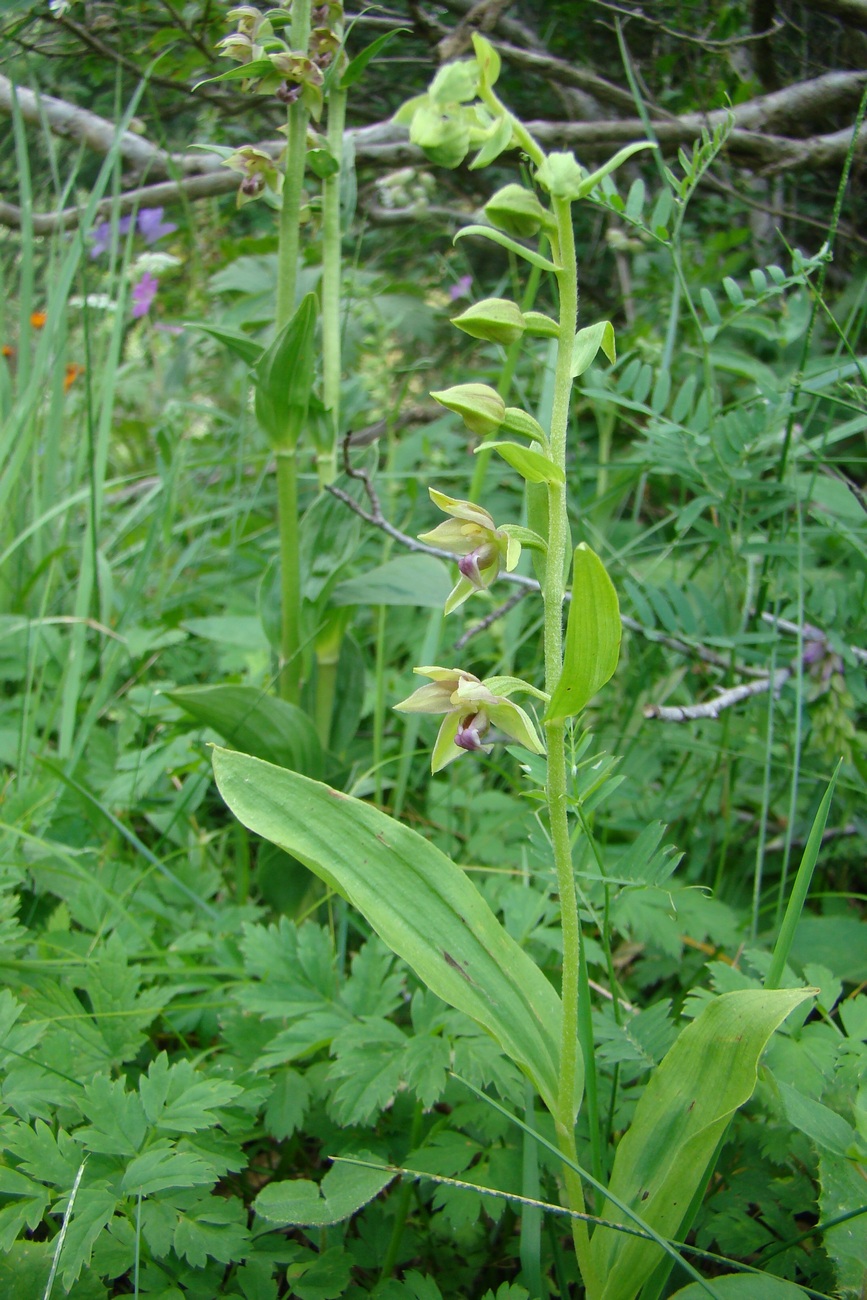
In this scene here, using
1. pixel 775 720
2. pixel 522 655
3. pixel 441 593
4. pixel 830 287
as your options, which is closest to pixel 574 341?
pixel 441 593

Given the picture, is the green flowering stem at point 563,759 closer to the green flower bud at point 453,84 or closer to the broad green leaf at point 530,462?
the broad green leaf at point 530,462

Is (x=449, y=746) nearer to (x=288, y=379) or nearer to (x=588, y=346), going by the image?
(x=588, y=346)

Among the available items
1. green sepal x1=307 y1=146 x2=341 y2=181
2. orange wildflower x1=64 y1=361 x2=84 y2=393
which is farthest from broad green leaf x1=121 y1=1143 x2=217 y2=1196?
orange wildflower x1=64 y1=361 x2=84 y2=393

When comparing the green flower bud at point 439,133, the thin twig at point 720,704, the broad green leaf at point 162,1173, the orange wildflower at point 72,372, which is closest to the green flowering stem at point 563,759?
the green flower bud at point 439,133

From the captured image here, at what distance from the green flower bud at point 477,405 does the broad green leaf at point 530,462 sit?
0.04m

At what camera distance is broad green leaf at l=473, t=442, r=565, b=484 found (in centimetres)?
73

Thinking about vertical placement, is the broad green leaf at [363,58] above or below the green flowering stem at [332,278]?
above

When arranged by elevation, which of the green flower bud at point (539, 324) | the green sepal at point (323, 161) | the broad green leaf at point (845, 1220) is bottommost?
the broad green leaf at point (845, 1220)

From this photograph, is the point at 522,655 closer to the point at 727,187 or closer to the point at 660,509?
the point at 660,509

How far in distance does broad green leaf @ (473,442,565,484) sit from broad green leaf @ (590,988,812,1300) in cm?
47

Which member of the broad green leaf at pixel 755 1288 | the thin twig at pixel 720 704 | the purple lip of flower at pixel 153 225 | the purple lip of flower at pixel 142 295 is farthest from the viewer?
the purple lip of flower at pixel 142 295

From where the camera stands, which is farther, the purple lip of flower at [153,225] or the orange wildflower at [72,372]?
the orange wildflower at [72,372]

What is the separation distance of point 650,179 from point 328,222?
158 centimetres

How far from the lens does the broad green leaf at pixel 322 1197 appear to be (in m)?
0.74
